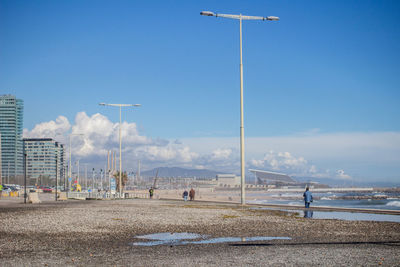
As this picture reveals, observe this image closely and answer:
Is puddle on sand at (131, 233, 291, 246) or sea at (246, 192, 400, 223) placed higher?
puddle on sand at (131, 233, 291, 246)

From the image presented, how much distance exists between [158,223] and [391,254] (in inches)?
394

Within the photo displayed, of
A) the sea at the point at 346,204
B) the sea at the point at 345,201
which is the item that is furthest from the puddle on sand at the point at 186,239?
the sea at the point at 345,201

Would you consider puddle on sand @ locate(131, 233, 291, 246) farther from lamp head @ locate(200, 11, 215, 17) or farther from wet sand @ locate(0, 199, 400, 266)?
lamp head @ locate(200, 11, 215, 17)

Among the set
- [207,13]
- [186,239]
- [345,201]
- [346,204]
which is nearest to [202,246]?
[186,239]

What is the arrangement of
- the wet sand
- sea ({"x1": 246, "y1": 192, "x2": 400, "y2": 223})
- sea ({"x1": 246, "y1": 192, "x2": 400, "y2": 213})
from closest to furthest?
the wet sand, sea ({"x1": 246, "y1": 192, "x2": 400, "y2": 223}), sea ({"x1": 246, "y1": 192, "x2": 400, "y2": 213})

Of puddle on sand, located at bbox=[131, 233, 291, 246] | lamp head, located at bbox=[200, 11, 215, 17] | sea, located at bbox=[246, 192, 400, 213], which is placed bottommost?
sea, located at bbox=[246, 192, 400, 213]

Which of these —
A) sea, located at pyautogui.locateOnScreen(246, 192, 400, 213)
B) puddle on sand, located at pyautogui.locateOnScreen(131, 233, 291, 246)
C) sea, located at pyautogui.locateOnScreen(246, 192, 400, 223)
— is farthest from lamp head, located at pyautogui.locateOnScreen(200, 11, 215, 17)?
sea, located at pyautogui.locateOnScreen(246, 192, 400, 213)

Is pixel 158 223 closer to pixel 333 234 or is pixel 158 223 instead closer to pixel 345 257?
pixel 333 234

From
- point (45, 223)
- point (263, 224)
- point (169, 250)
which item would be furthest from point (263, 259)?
point (45, 223)

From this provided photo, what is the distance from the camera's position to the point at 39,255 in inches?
400

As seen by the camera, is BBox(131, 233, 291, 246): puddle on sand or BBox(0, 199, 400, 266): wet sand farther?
BBox(131, 233, 291, 246): puddle on sand

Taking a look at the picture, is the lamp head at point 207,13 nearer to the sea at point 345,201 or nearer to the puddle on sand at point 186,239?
the puddle on sand at point 186,239

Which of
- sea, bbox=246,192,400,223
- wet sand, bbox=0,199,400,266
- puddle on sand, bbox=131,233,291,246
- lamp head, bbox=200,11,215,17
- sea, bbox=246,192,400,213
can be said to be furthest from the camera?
sea, bbox=246,192,400,213

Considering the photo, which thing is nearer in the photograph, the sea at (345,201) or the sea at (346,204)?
the sea at (346,204)
